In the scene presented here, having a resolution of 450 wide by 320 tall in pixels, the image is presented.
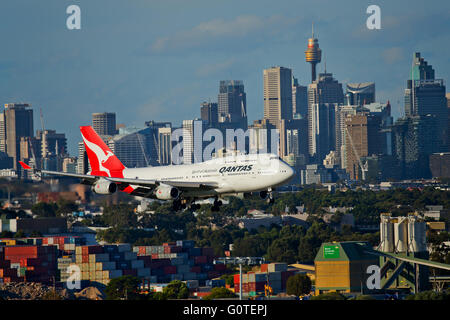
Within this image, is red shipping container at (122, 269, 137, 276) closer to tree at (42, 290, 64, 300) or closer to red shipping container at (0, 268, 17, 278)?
red shipping container at (0, 268, 17, 278)

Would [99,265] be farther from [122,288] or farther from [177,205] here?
[177,205]

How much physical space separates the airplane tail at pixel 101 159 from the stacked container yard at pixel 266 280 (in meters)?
61.3

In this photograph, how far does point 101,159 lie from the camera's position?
109m

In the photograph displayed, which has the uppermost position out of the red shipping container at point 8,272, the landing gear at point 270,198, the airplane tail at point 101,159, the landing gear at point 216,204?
the airplane tail at point 101,159

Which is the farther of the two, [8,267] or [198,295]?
[8,267]

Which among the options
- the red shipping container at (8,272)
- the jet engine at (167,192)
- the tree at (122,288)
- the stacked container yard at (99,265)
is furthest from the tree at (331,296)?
the red shipping container at (8,272)

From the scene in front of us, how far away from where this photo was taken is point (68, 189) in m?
113

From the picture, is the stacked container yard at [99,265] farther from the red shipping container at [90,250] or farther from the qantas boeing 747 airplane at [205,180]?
the qantas boeing 747 airplane at [205,180]

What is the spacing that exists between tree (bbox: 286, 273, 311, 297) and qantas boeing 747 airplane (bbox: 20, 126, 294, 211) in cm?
7088

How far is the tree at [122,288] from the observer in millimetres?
166375

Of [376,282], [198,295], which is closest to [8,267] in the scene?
[198,295]
